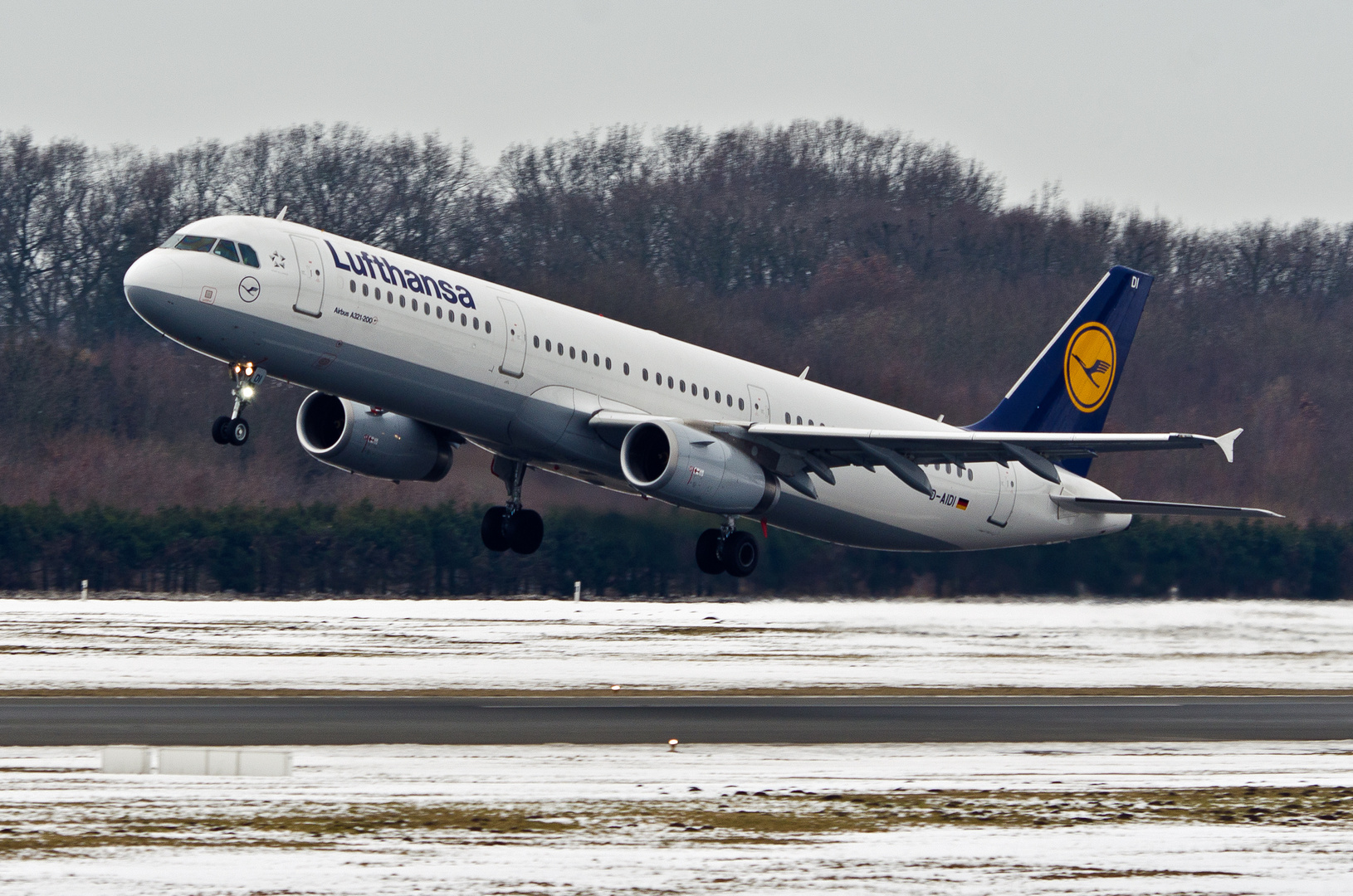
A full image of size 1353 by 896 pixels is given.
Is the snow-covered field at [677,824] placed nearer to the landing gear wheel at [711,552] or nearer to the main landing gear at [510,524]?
the landing gear wheel at [711,552]

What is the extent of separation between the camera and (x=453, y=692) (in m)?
33.2

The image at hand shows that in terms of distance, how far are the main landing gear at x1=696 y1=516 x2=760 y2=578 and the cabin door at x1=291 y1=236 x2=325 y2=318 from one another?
9.50 meters

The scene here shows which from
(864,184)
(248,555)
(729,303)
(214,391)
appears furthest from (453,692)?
(864,184)

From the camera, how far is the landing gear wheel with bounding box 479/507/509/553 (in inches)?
1453

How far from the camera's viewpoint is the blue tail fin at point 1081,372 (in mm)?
41969

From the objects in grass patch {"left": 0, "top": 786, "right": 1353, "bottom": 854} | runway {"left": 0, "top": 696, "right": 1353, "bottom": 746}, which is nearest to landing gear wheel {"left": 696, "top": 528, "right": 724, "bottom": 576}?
runway {"left": 0, "top": 696, "right": 1353, "bottom": 746}

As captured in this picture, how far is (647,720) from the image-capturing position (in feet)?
94.5

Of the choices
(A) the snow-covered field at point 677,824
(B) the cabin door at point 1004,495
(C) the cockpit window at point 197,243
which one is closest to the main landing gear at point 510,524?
(C) the cockpit window at point 197,243

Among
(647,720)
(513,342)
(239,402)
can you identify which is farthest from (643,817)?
(513,342)

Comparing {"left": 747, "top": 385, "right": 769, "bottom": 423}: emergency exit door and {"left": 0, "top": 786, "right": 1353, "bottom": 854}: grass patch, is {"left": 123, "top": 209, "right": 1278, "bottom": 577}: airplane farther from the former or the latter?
{"left": 0, "top": 786, "right": 1353, "bottom": 854}: grass patch

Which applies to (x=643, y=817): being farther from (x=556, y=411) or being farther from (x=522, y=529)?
(x=522, y=529)

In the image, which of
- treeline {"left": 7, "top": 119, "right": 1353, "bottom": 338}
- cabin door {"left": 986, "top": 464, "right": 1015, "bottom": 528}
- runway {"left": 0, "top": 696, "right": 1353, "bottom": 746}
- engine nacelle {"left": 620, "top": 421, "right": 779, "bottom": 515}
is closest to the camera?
runway {"left": 0, "top": 696, "right": 1353, "bottom": 746}

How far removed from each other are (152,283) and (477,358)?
18.7ft

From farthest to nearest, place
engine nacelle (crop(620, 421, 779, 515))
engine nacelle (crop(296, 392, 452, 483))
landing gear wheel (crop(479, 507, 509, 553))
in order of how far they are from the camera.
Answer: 1. landing gear wheel (crop(479, 507, 509, 553))
2. engine nacelle (crop(296, 392, 452, 483))
3. engine nacelle (crop(620, 421, 779, 515))
